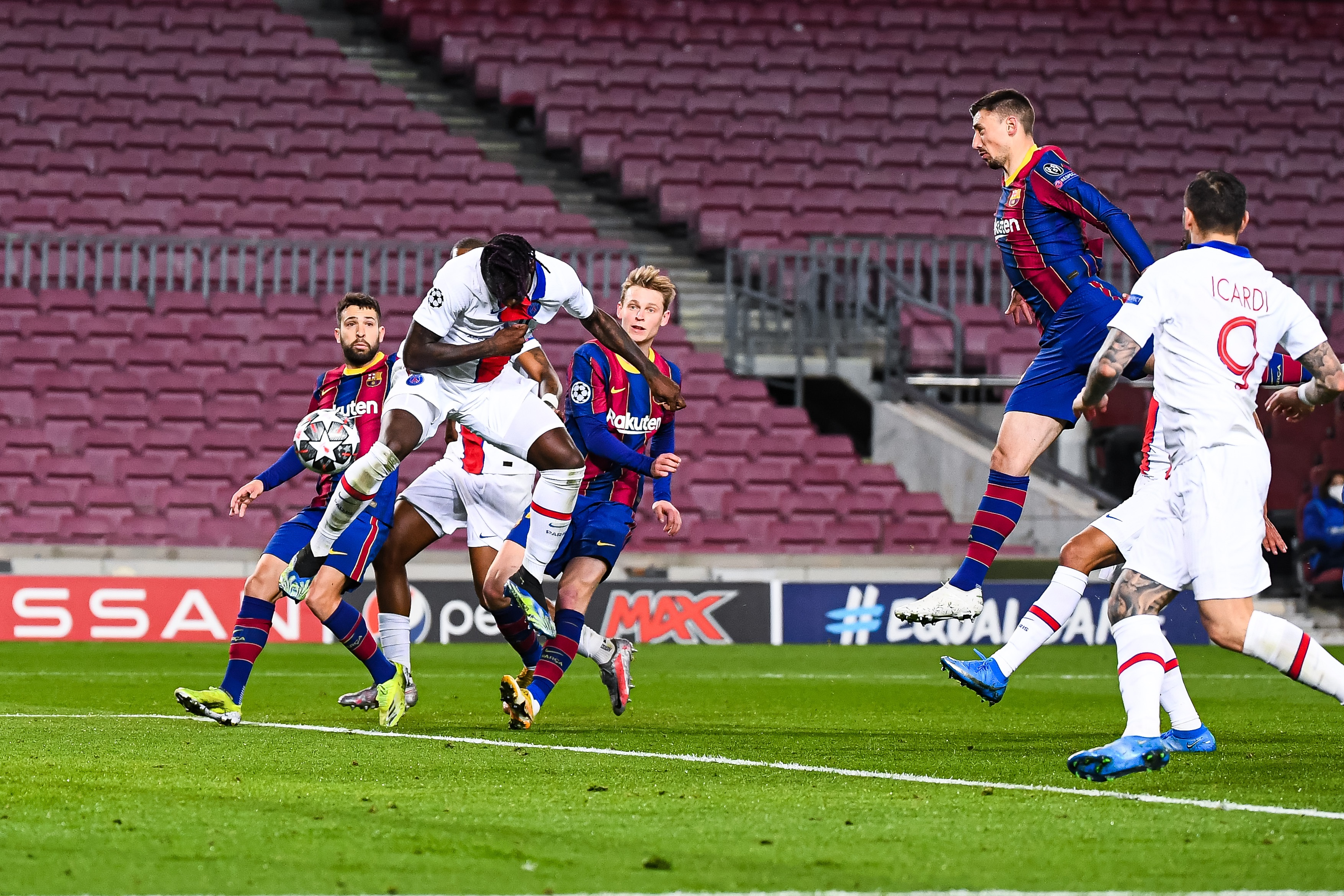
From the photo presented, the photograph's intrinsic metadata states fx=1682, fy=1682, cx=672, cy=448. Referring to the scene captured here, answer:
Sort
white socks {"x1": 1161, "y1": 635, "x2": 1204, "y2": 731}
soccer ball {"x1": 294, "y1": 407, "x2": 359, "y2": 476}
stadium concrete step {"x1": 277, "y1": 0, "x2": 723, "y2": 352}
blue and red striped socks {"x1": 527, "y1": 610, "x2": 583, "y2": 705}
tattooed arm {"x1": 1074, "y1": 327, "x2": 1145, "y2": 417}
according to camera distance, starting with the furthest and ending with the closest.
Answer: stadium concrete step {"x1": 277, "y1": 0, "x2": 723, "y2": 352} → soccer ball {"x1": 294, "y1": 407, "x2": 359, "y2": 476} → blue and red striped socks {"x1": 527, "y1": 610, "x2": 583, "y2": 705} → white socks {"x1": 1161, "y1": 635, "x2": 1204, "y2": 731} → tattooed arm {"x1": 1074, "y1": 327, "x2": 1145, "y2": 417}

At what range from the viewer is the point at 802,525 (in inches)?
663

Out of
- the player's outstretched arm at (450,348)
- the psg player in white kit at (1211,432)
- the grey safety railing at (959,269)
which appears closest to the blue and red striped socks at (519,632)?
the player's outstretched arm at (450,348)

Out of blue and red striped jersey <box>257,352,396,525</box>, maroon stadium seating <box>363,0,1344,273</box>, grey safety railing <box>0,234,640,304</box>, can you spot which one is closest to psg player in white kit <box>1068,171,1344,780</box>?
blue and red striped jersey <box>257,352,396,525</box>

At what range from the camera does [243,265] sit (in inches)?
717

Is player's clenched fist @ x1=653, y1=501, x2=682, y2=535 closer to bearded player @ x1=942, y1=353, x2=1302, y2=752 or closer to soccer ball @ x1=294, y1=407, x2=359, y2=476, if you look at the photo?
soccer ball @ x1=294, y1=407, x2=359, y2=476

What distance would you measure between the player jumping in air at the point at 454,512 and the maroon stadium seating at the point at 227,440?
793cm

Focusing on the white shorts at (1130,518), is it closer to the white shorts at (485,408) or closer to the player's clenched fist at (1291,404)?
the player's clenched fist at (1291,404)

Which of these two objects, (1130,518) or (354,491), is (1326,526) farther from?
(354,491)

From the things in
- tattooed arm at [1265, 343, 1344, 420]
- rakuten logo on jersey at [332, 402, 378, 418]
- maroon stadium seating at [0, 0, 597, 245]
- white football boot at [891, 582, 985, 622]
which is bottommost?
white football boot at [891, 582, 985, 622]

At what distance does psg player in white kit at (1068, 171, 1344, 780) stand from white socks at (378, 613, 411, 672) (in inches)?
151

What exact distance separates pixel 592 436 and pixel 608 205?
15404 mm

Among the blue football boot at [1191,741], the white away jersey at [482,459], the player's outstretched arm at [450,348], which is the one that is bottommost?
the blue football boot at [1191,741]

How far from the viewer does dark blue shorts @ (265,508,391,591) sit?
299 inches

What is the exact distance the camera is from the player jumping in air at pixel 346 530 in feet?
24.6
